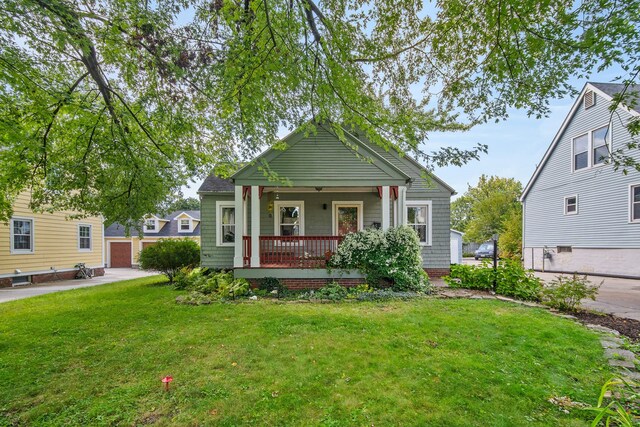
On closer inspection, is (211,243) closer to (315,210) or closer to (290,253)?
(290,253)

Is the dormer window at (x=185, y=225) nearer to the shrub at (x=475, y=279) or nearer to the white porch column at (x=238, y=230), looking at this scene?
the white porch column at (x=238, y=230)

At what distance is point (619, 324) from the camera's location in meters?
5.25

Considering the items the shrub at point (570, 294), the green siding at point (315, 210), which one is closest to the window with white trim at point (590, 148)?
the shrub at point (570, 294)

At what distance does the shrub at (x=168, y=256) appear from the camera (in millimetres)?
10656

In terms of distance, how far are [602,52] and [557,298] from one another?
16.9ft

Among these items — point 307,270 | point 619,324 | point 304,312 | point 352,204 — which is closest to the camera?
point 619,324

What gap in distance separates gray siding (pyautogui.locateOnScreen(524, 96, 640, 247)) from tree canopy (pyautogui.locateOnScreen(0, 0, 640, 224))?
32.4 feet

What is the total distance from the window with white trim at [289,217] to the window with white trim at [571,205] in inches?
529

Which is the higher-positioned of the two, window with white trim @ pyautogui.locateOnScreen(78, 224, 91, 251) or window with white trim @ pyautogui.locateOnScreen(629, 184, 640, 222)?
window with white trim @ pyautogui.locateOnScreen(629, 184, 640, 222)

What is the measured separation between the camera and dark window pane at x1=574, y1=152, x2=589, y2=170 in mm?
13523

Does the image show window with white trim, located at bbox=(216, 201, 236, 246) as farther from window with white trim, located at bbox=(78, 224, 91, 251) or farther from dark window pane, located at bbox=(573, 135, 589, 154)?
dark window pane, located at bbox=(573, 135, 589, 154)

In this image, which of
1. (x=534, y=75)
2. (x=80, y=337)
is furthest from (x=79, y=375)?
(x=534, y=75)

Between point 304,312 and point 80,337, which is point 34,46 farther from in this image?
point 304,312

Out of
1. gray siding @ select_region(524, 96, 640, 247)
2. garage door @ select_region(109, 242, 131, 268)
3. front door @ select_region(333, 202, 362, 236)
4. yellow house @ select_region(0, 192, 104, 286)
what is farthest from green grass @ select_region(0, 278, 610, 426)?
garage door @ select_region(109, 242, 131, 268)
